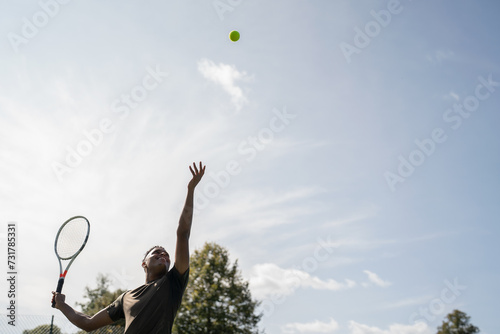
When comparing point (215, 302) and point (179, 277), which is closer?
point (179, 277)

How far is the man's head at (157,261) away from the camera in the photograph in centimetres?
412

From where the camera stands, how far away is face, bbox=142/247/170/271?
162 inches

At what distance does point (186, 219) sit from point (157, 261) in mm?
632

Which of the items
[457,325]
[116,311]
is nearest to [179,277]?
[116,311]

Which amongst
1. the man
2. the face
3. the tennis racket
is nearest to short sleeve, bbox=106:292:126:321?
the man

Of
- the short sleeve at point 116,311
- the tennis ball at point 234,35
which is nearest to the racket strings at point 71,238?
the short sleeve at point 116,311

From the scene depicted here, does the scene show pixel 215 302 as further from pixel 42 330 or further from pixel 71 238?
pixel 71 238

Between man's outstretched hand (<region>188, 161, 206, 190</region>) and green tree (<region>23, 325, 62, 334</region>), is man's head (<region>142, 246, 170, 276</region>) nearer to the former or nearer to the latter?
man's outstretched hand (<region>188, 161, 206, 190</region>)

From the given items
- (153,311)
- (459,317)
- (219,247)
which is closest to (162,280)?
(153,311)

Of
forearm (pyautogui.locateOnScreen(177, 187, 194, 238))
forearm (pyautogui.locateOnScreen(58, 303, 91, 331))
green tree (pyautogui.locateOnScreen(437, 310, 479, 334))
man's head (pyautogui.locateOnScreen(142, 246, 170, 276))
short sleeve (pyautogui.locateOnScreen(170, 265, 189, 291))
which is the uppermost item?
green tree (pyautogui.locateOnScreen(437, 310, 479, 334))

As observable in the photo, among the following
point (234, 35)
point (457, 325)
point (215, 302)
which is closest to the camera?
point (234, 35)

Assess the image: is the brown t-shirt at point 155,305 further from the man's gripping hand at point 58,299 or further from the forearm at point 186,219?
the man's gripping hand at point 58,299

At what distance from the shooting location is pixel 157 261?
4.14 meters

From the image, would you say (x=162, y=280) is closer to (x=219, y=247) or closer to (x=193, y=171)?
(x=193, y=171)
